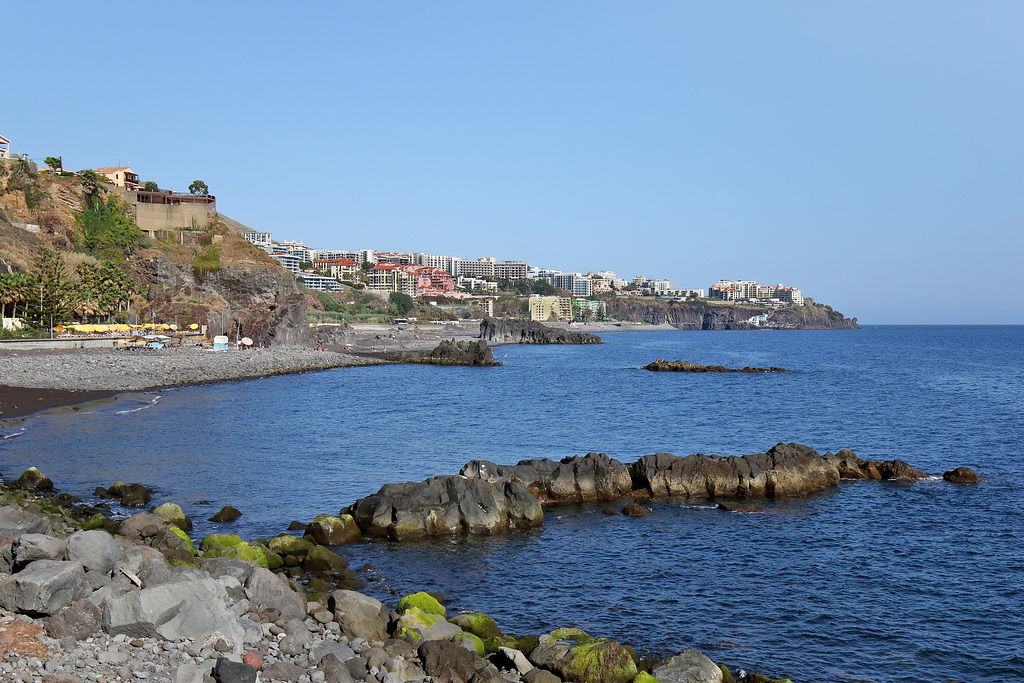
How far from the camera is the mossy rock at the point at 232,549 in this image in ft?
52.0

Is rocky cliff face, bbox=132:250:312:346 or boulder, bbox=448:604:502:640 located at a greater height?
rocky cliff face, bbox=132:250:312:346

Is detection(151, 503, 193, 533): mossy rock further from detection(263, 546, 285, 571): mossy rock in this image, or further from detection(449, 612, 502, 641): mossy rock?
detection(449, 612, 502, 641): mossy rock

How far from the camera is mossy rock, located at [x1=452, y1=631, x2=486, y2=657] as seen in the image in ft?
40.1

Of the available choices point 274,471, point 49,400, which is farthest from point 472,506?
point 49,400

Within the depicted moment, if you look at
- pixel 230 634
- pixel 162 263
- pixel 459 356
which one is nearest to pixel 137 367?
pixel 162 263

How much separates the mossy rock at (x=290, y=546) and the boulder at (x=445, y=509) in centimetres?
289

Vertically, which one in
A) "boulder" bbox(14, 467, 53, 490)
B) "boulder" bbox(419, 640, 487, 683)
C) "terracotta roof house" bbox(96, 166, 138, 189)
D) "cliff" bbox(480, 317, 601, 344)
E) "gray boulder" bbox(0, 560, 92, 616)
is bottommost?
"boulder" bbox(14, 467, 53, 490)

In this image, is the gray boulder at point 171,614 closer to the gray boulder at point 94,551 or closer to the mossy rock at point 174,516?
the gray boulder at point 94,551

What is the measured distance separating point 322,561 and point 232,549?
6.84 ft

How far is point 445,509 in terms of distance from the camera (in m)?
20.9

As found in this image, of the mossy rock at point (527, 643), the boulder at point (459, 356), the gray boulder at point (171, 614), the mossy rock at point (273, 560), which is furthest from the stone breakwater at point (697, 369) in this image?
the gray boulder at point (171, 614)

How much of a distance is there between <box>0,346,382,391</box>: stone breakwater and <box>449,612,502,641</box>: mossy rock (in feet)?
132

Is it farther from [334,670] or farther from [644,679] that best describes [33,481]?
[644,679]

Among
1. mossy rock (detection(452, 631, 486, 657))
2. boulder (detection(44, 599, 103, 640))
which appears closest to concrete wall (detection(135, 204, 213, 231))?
boulder (detection(44, 599, 103, 640))
